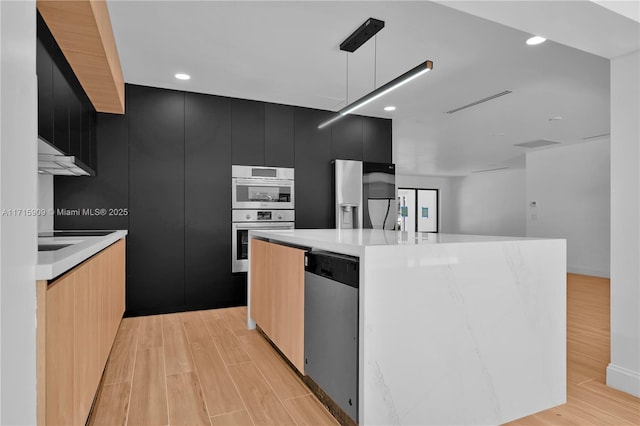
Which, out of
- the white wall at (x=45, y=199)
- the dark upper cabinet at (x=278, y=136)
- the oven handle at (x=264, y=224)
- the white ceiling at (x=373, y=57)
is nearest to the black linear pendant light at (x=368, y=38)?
the white ceiling at (x=373, y=57)

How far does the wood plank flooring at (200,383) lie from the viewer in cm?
187

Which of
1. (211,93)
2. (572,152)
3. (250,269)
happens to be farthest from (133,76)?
(572,152)

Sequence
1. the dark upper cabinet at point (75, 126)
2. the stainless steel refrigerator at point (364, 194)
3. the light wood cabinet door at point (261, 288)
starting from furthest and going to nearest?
the stainless steel refrigerator at point (364, 194), the light wood cabinet door at point (261, 288), the dark upper cabinet at point (75, 126)

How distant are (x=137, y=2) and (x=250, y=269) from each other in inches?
84.6

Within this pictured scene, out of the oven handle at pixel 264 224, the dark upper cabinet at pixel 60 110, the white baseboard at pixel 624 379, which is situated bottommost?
the white baseboard at pixel 624 379

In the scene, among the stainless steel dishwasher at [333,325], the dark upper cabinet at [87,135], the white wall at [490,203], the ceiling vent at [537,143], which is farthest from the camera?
the white wall at [490,203]

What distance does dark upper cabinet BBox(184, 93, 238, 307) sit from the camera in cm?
406

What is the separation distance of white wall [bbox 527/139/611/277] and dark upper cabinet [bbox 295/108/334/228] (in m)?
5.02

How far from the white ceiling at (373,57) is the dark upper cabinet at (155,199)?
27cm

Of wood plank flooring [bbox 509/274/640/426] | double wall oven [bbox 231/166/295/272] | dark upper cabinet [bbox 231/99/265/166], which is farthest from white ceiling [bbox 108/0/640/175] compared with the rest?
wood plank flooring [bbox 509/274/640/426]

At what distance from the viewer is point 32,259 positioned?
1.06 meters

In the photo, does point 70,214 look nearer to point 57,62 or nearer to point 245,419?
point 57,62

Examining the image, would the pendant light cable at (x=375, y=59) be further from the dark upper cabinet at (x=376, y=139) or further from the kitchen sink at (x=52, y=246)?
the kitchen sink at (x=52, y=246)

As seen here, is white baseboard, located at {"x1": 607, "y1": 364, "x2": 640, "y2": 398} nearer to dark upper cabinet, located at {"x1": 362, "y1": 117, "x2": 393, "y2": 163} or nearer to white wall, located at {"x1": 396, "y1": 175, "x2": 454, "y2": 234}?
dark upper cabinet, located at {"x1": 362, "y1": 117, "x2": 393, "y2": 163}
